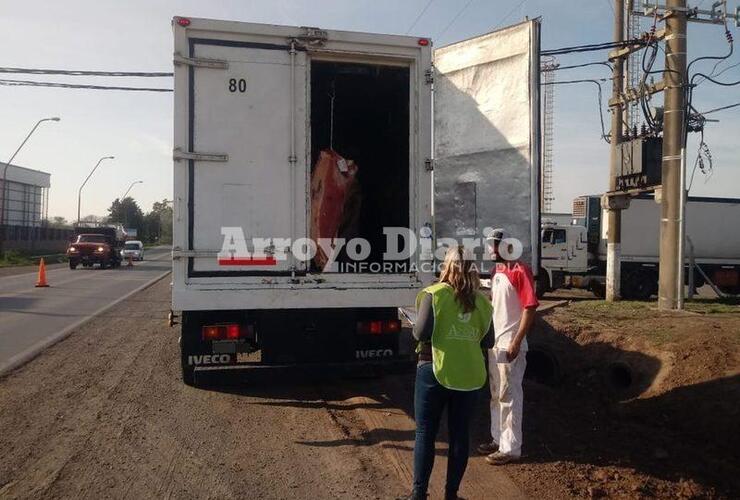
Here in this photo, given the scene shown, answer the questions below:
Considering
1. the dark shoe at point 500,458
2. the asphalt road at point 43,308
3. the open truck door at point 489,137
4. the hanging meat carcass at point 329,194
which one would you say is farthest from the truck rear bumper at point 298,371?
the asphalt road at point 43,308

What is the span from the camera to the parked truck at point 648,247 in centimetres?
2031

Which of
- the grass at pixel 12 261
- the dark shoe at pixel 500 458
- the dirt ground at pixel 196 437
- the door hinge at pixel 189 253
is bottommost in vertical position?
the dirt ground at pixel 196 437

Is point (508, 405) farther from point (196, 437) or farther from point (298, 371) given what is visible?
point (196, 437)

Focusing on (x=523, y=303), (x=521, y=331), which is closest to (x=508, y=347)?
(x=521, y=331)

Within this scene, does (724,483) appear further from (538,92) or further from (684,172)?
(684,172)

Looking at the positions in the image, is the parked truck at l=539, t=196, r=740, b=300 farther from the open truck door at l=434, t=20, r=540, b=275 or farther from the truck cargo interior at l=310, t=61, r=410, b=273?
the open truck door at l=434, t=20, r=540, b=275

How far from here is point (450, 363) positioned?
4.02 m

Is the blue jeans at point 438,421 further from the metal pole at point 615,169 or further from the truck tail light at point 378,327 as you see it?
the metal pole at point 615,169

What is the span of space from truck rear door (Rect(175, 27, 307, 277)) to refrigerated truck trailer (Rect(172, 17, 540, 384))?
1cm

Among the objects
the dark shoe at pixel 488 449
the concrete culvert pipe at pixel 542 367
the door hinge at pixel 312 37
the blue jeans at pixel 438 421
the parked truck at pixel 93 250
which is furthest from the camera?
the parked truck at pixel 93 250

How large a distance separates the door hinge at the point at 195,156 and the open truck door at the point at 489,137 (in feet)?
7.53

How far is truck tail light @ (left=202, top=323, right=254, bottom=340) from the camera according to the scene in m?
6.05

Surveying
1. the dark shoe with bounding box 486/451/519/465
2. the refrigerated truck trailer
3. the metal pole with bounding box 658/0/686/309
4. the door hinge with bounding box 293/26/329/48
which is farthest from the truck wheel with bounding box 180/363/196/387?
the metal pole with bounding box 658/0/686/309

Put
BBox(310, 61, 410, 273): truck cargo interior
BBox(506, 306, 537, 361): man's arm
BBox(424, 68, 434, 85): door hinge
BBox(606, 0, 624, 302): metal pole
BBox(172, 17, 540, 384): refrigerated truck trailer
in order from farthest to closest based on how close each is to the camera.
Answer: BBox(606, 0, 624, 302): metal pole, BBox(310, 61, 410, 273): truck cargo interior, BBox(424, 68, 434, 85): door hinge, BBox(172, 17, 540, 384): refrigerated truck trailer, BBox(506, 306, 537, 361): man's arm
